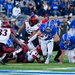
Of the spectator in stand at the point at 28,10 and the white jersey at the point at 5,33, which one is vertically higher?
the white jersey at the point at 5,33

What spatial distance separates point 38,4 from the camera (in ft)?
77.5

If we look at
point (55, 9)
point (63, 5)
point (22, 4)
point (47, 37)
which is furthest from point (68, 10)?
point (47, 37)

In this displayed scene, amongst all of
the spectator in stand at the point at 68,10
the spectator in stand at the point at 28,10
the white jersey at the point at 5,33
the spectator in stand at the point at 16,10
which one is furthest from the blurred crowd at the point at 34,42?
the spectator in stand at the point at 68,10

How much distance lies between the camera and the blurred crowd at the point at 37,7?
22250 mm

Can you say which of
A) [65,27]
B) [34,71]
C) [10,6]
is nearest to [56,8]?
[10,6]

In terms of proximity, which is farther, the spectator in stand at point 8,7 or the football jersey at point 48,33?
the spectator in stand at point 8,7

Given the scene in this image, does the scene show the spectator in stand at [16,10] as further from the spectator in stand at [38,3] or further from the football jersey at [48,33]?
the football jersey at [48,33]

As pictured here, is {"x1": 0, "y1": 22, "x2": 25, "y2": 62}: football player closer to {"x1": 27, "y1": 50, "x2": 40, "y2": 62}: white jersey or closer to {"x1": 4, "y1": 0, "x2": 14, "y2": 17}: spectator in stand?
{"x1": 27, "y1": 50, "x2": 40, "y2": 62}: white jersey

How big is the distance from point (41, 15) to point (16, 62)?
10.9m

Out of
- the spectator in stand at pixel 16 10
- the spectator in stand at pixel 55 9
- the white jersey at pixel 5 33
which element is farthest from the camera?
the spectator in stand at pixel 55 9

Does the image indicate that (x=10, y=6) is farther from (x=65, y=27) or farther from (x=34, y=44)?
(x=34, y=44)

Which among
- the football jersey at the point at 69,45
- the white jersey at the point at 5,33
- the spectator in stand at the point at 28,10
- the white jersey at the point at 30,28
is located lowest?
the spectator in stand at the point at 28,10

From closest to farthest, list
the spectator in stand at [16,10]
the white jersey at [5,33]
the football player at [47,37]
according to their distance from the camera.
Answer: the white jersey at [5,33] < the football player at [47,37] < the spectator in stand at [16,10]

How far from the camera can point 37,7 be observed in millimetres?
23531
